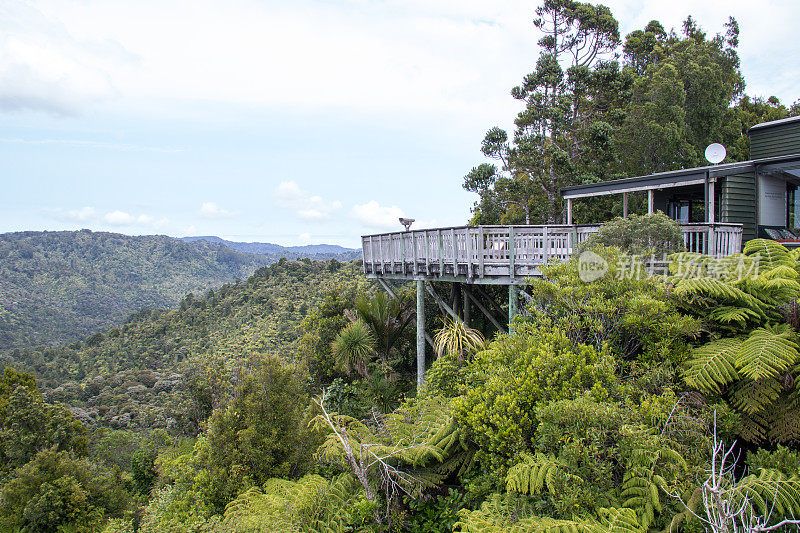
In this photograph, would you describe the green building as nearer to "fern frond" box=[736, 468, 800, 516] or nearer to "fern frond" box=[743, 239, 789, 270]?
"fern frond" box=[743, 239, 789, 270]

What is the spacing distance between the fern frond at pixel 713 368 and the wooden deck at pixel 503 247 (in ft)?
9.31

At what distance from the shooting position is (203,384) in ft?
51.2

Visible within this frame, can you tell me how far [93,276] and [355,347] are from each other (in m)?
120

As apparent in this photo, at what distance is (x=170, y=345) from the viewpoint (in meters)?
48.8

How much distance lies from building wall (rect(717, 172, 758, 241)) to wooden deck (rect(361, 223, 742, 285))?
5.29 feet

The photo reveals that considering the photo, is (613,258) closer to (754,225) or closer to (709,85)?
(754,225)

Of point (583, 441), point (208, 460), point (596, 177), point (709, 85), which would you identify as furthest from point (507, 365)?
point (709, 85)

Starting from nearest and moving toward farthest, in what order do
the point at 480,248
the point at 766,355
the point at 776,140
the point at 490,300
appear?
the point at 766,355
the point at 480,248
the point at 490,300
the point at 776,140

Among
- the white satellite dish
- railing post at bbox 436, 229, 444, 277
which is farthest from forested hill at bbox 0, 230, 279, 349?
the white satellite dish

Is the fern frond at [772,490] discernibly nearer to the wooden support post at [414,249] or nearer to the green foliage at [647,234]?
the green foliage at [647,234]

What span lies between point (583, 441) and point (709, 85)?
25113mm

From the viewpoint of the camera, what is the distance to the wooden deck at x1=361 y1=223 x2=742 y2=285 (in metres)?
8.14

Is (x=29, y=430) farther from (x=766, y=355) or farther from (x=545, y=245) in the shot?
(x=766, y=355)

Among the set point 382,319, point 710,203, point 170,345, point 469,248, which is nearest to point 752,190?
point 710,203
